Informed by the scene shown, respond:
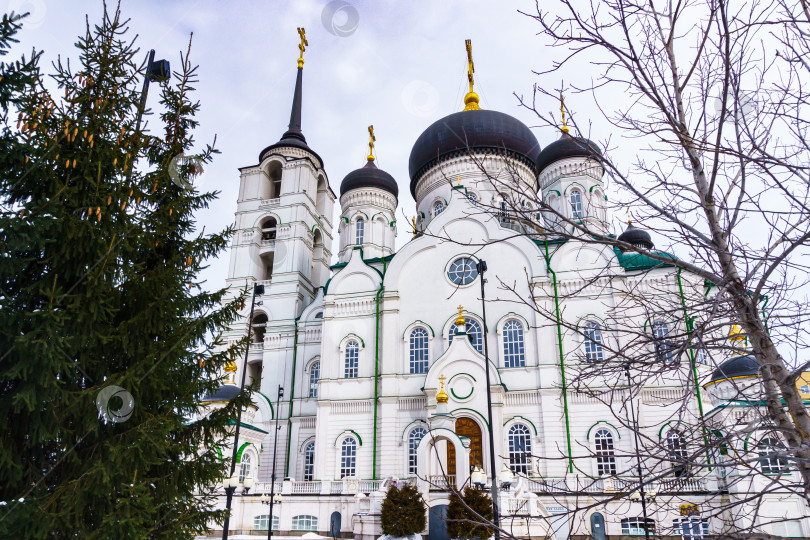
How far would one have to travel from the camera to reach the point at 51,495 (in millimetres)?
6184

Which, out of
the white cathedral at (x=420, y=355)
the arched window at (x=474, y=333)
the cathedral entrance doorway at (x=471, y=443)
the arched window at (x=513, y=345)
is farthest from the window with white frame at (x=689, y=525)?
the arched window at (x=513, y=345)

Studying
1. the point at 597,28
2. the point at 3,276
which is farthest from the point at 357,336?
the point at 597,28

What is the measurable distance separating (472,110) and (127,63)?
2729cm

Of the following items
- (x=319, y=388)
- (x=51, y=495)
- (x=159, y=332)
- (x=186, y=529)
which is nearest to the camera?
(x=51, y=495)

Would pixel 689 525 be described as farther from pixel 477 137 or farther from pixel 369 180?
pixel 369 180

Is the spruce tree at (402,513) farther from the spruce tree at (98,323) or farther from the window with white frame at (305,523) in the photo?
the spruce tree at (98,323)

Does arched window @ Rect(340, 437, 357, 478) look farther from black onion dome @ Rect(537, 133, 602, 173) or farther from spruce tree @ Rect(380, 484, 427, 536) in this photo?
black onion dome @ Rect(537, 133, 602, 173)

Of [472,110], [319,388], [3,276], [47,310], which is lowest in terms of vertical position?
[47,310]

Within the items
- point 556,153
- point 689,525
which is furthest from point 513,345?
point 689,525

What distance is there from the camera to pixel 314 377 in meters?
28.0

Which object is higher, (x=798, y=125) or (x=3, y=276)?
(x=3, y=276)

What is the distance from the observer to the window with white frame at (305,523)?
20609 millimetres

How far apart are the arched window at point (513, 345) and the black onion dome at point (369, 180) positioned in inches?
497

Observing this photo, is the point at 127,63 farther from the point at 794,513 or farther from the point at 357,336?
the point at 794,513
